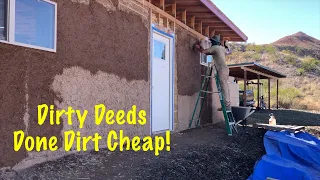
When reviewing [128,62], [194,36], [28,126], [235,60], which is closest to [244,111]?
[194,36]

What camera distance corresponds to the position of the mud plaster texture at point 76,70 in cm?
428

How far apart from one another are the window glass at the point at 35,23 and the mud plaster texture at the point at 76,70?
0.15m

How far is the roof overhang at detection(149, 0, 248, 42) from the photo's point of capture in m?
8.64

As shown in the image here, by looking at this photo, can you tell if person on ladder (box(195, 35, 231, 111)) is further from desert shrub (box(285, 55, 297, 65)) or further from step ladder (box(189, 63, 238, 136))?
desert shrub (box(285, 55, 297, 65))

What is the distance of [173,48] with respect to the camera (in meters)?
8.70

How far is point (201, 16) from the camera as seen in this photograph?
9.93 metres

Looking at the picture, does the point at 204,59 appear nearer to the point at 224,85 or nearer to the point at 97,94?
the point at 224,85

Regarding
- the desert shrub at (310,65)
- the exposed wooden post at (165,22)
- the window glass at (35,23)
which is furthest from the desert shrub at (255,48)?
the window glass at (35,23)

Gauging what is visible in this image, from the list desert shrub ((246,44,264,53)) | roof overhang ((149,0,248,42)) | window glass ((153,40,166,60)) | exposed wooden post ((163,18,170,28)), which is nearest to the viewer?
window glass ((153,40,166,60))

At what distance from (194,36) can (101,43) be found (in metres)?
4.87

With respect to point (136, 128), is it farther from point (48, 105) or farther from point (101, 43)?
point (48, 105)

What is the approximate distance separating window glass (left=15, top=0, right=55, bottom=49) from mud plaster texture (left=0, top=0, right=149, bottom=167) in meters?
0.15

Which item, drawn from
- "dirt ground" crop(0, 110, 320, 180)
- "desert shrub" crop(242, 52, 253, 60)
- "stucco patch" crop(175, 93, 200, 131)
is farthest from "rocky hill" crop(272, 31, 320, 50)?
"dirt ground" crop(0, 110, 320, 180)

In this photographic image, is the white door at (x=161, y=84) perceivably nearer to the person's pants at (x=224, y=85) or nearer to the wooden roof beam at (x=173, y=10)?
the wooden roof beam at (x=173, y=10)
